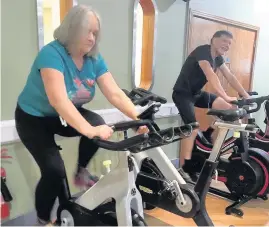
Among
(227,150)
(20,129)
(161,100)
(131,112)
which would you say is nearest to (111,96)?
(131,112)

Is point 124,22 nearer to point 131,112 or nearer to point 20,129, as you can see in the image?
point 131,112

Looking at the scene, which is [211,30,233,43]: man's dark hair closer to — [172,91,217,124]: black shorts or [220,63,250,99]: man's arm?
[220,63,250,99]: man's arm

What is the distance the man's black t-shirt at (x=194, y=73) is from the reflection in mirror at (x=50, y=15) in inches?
52.9

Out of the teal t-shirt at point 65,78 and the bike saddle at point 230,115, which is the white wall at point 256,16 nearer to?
the bike saddle at point 230,115

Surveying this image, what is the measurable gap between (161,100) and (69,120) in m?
0.86

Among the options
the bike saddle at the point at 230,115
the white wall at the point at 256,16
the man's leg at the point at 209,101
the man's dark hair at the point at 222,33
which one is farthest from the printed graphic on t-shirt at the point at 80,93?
the white wall at the point at 256,16

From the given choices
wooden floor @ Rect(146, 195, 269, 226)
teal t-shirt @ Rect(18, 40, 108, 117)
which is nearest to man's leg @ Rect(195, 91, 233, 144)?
wooden floor @ Rect(146, 195, 269, 226)

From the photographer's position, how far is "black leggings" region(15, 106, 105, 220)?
1659 mm

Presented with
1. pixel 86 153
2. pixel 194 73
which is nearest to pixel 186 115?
pixel 194 73

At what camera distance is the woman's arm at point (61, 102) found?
143cm

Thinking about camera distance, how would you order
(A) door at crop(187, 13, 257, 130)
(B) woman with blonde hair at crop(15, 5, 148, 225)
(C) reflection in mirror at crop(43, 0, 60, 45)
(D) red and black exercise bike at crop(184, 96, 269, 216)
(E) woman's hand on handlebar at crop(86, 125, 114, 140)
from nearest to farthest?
(E) woman's hand on handlebar at crop(86, 125, 114, 140) < (B) woman with blonde hair at crop(15, 5, 148, 225) < (C) reflection in mirror at crop(43, 0, 60, 45) < (D) red and black exercise bike at crop(184, 96, 269, 216) < (A) door at crop(187, 13, 257, 130)

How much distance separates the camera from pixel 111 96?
1840mm

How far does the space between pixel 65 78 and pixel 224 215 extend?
1.78 m

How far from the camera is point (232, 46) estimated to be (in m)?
3.57
